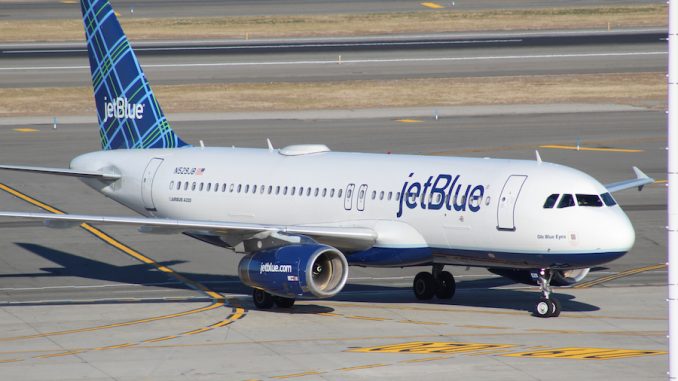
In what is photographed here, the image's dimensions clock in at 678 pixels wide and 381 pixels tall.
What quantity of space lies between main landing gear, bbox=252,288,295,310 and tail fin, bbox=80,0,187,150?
9.10m

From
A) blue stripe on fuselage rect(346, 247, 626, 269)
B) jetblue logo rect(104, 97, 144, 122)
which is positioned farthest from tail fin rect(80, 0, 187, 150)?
blue stripe on fuselage rect(346, 247, 626, 269)

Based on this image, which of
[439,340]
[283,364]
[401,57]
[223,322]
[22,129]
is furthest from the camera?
[401,57]

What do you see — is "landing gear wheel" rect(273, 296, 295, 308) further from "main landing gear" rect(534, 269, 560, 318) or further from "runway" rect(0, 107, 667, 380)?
"main landing gear" rect(534, 269, 560, 318)

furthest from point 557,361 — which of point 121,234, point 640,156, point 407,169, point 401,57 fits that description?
point 401,57

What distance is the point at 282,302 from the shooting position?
1500 inches

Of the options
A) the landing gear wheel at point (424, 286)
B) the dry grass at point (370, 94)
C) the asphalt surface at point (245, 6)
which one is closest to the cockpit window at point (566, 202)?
the landing gear wheel at point (424, 286)

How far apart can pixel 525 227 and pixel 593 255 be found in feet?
6.42

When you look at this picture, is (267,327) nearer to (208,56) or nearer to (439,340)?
(439,340)

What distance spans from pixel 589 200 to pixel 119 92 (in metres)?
18.6

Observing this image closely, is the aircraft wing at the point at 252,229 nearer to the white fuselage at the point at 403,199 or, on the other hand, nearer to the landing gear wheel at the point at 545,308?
the white fuselage at the point at 403,199

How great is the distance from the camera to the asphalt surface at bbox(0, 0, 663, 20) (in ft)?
443

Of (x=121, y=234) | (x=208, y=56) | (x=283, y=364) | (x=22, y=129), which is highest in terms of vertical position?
(x=208, y=56)

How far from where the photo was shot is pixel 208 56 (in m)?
108

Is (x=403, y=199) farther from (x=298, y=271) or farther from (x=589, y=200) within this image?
(x=589, y=200)
